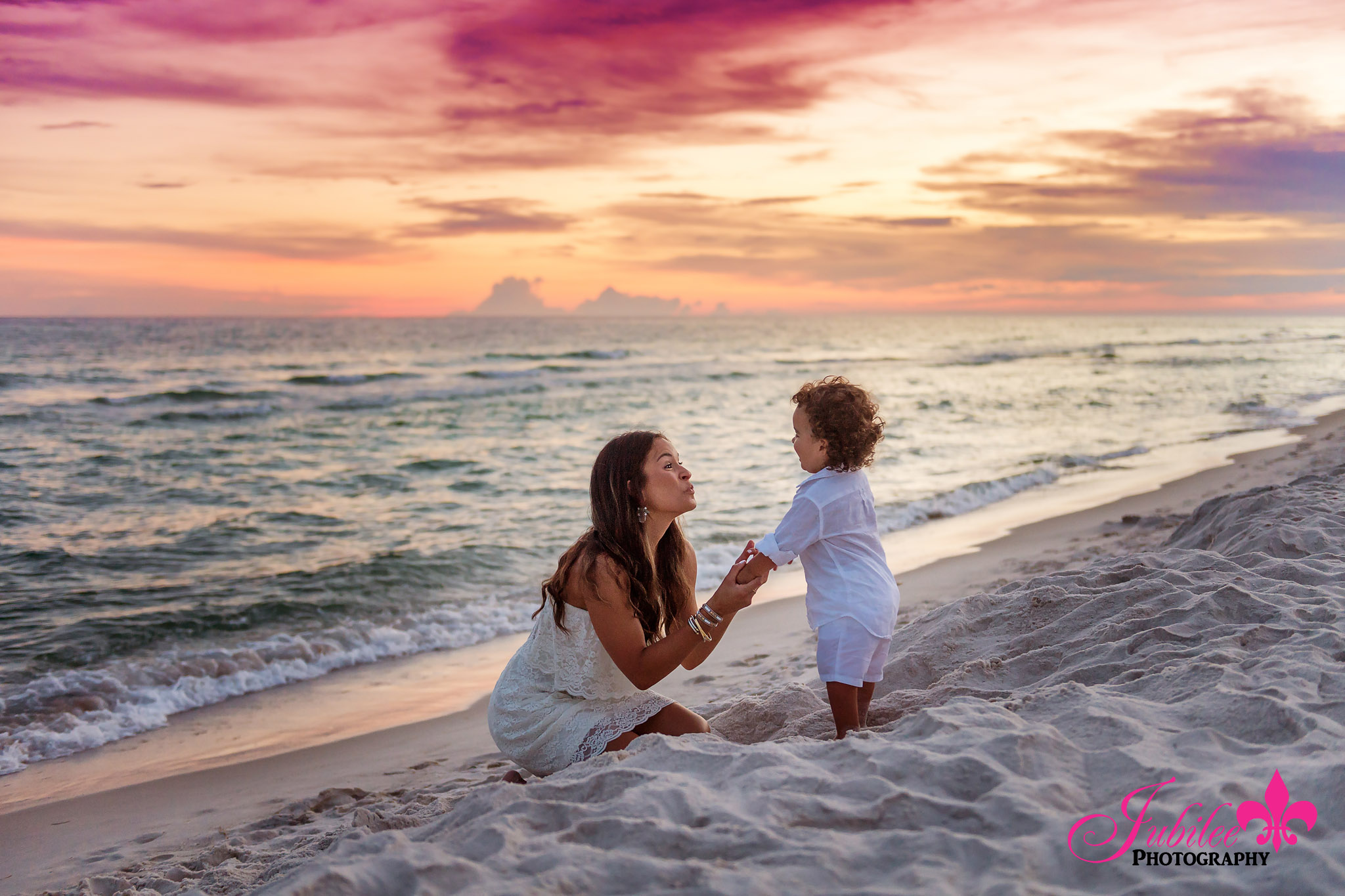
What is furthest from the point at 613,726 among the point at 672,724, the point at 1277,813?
the point at 1277,813

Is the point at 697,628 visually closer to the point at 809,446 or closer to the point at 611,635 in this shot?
the point at 611,635

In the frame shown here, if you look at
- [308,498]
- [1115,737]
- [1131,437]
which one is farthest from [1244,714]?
[1131,437]

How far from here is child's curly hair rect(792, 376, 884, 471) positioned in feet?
11.3

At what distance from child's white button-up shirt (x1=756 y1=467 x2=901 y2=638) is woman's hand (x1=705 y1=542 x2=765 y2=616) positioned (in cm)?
11

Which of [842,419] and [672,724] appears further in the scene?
[672,724]

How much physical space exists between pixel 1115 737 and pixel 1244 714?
0.48m

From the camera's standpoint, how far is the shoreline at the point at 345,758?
420 cm

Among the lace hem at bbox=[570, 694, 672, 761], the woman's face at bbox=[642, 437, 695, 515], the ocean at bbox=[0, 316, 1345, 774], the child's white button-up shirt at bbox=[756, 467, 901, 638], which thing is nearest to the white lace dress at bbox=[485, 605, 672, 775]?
the lace hem at bbox=[570, 694, 672, 761]

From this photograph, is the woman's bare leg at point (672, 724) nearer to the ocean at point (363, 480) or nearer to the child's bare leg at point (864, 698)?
the child's bare leg at point (864, 698)

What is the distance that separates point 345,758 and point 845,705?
3.22 metres

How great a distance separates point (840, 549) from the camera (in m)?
3.54

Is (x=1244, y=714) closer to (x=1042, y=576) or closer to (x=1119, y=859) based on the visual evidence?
(x=1119, y=859)

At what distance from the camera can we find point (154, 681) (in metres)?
6.39

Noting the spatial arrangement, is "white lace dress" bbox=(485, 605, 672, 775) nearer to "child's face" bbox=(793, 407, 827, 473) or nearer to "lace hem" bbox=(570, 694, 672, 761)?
"lace hem" bbox=(570, 694, 672, 761)
